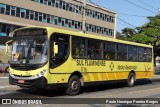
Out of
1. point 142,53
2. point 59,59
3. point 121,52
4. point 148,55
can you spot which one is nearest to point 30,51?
point 59,59

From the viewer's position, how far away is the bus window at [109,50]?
2012 centimetres

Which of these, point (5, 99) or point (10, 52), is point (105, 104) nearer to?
point (5, 99)

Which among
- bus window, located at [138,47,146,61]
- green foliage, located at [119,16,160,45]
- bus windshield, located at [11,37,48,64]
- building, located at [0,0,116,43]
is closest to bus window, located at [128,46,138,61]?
bus window, located at [138,47,146,61]

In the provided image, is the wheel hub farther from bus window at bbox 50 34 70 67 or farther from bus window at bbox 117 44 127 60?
bus window at bbox 117 44 127 60

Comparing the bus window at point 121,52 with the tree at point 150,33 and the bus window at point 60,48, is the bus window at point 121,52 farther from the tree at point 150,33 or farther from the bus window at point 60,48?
the tree at point 150,33

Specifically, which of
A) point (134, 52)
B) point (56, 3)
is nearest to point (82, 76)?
point (134, 52)

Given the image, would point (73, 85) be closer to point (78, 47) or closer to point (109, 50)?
point (78, 47)

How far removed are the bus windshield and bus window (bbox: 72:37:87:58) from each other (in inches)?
80.2

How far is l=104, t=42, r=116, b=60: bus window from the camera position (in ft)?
66.0

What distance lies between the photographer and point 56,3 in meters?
67.0

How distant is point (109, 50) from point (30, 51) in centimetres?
619

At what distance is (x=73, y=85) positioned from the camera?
16984mm

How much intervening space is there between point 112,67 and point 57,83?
5597mm

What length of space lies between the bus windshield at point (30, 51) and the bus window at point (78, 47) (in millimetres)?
2038
